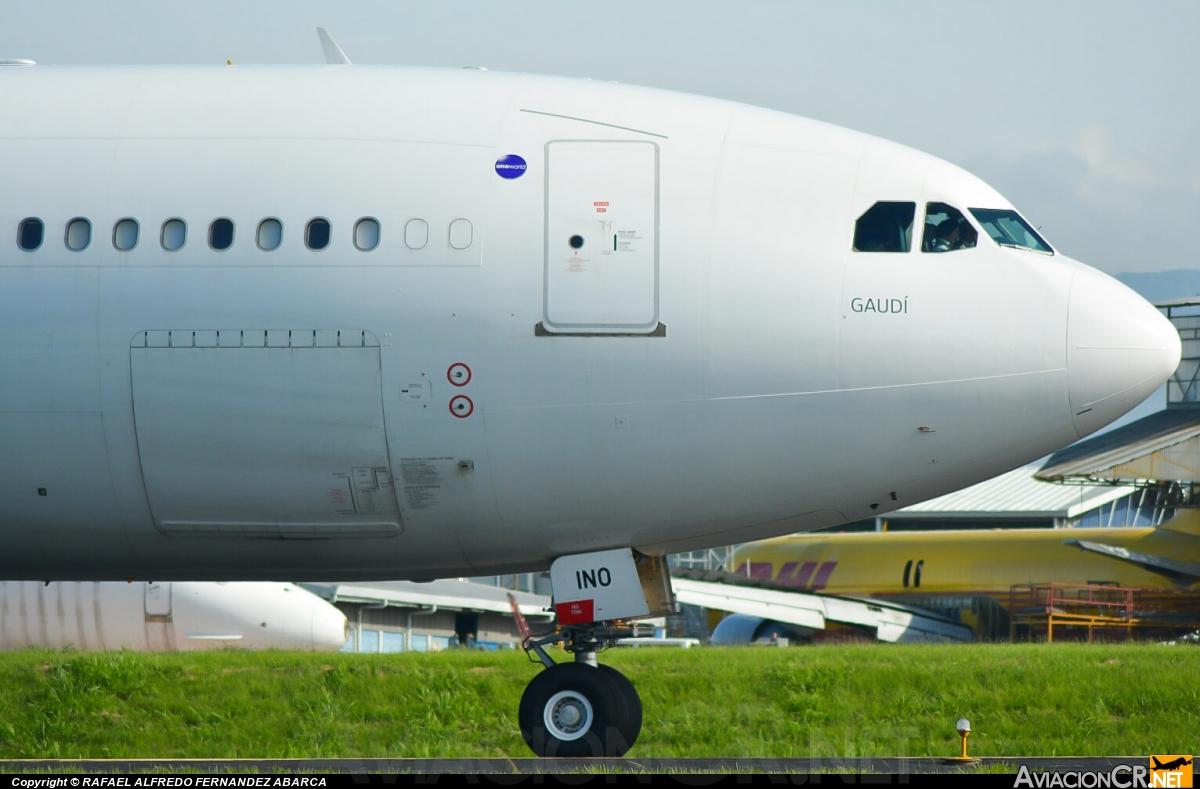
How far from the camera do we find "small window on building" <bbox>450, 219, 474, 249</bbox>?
8867 mm

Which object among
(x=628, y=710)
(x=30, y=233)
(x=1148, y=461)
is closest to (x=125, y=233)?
(x=30, y=233)

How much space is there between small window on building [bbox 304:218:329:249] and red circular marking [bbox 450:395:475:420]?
1.47 metres

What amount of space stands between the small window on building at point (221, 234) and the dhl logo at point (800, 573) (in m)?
35.7

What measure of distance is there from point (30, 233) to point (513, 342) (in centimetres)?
373

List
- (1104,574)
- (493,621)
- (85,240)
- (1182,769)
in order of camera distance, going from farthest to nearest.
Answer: (493,621) → (1104,574) → (85,240) → (1182,769)

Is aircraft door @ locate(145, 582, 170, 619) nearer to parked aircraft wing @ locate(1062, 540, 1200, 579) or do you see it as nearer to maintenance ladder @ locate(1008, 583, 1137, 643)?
maintenance ladder @ locate(1008, 583, 1137, 643)

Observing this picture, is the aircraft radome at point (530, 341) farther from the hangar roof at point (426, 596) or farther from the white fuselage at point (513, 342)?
the hangar roof at point (426, 596)

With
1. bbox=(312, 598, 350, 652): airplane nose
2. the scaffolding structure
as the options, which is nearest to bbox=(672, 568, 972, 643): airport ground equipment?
the scaffolding structure

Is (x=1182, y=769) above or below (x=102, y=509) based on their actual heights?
below

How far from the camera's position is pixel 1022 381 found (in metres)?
8.66

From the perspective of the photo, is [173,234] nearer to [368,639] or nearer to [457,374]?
[457,374]

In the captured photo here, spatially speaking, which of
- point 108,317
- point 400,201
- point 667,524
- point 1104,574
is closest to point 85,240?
point 108,317

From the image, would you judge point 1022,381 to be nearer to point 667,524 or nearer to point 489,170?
point 667,524

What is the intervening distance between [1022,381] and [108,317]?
6.55 meters
